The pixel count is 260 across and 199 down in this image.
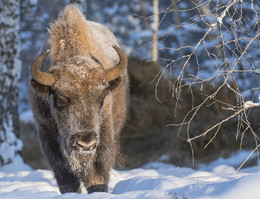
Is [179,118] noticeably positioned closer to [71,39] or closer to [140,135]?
[140,135]

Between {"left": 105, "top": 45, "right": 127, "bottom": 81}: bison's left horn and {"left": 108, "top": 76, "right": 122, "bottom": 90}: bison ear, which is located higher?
{"left": 105, "top": 45, "right": 127, "bottom": 81}: bison's left horn

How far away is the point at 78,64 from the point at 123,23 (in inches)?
893

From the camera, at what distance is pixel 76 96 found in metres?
5.26

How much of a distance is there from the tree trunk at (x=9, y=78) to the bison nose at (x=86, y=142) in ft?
17.9

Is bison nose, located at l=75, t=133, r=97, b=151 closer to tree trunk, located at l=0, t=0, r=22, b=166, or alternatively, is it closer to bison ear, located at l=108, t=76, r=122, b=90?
bison ear, located at l=108, t=76, r=122, b=90

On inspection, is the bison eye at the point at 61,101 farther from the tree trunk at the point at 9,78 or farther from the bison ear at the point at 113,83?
the tree trunk at the point at 9,78

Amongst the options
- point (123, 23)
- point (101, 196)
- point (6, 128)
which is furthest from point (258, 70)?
point (123, 23)

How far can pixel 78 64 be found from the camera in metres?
5.49

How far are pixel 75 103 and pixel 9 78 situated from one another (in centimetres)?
529

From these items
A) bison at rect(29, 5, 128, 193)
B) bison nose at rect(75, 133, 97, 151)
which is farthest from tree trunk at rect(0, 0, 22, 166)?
bison nose at rect(75, 133, 97, 151)

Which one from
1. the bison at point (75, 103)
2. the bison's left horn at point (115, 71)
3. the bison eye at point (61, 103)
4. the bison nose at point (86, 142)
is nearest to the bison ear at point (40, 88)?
the bison at point (75, 103)

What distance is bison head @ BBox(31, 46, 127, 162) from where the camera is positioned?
16.8ft

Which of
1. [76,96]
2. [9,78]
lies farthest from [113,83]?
[9,78]

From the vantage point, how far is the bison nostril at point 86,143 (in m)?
4.89
